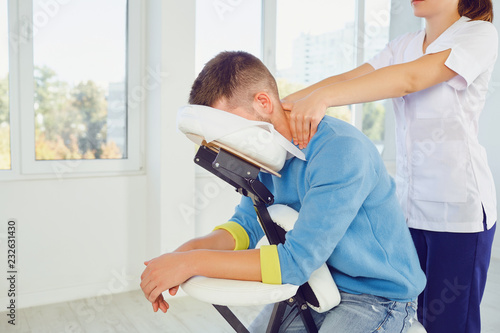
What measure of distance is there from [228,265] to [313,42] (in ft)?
10.4

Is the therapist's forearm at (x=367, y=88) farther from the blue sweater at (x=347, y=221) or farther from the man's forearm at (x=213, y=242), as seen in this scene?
the man's forearm at (x=213, y=242)

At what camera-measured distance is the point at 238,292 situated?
0.82 m

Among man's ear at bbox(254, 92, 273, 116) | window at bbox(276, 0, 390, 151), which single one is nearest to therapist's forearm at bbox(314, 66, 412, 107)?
man's ear at bbox(254, 92, 273, 116)

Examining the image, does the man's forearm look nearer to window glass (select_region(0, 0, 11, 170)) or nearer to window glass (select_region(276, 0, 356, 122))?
window glass (select_region(0, 0, 11, 170))

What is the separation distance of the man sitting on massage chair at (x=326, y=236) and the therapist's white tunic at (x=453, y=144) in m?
0.23

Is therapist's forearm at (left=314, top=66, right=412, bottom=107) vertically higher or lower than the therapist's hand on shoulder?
higher

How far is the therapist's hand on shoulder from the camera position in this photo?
0.97 m

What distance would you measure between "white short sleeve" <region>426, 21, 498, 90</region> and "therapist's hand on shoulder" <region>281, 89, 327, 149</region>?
1.11 feet

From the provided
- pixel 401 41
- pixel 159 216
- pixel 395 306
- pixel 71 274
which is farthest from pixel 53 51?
pixel 395 306

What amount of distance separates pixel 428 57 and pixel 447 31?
137 millimetres

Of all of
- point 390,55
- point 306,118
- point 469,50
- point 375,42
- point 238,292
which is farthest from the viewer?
point 375,42

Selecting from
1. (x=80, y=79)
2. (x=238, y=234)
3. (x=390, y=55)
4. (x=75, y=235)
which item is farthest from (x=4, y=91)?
(x=390, y=55)

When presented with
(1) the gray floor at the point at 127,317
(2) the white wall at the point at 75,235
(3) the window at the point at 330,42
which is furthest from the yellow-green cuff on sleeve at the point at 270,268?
(3) the window at the point at 330,42

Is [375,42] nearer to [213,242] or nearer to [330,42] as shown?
[330,42]
